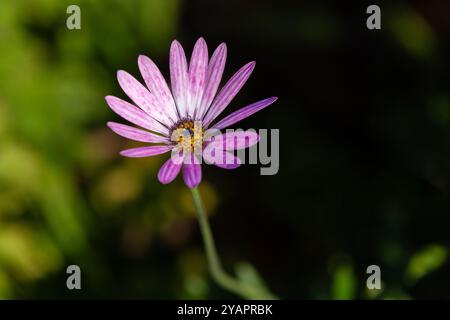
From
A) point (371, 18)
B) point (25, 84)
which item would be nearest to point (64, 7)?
Answer: point (25, 84)

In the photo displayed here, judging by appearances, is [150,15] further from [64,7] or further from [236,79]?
[236,79]

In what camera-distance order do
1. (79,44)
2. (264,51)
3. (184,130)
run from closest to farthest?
(184,130), (79,44), (264,51)

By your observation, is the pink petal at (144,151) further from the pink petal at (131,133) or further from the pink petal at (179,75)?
the pink petal at (179,75)

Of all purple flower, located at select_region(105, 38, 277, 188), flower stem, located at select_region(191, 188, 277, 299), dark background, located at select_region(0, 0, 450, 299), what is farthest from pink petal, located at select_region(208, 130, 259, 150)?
dark background, located at select_region(0, 0, 450, 299)

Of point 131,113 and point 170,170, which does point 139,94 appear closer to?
point 131,113

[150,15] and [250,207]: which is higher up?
[150,15]

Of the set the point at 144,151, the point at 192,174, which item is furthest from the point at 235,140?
the point at 144,151
